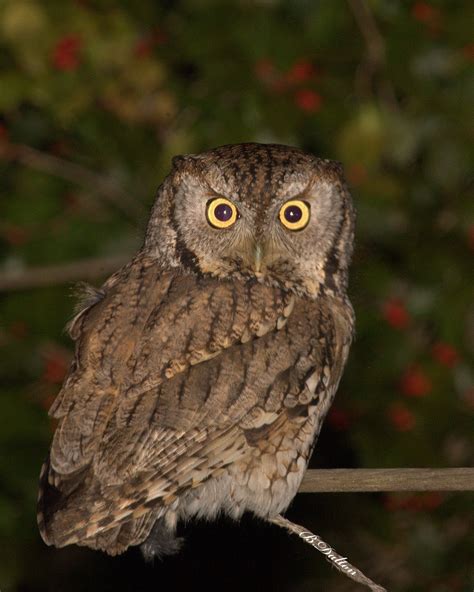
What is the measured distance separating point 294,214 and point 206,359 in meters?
0.40

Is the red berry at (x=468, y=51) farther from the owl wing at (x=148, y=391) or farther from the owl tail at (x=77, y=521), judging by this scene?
the owl tail at (x=77, y=521)

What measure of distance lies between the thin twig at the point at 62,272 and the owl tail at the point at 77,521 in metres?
1.59

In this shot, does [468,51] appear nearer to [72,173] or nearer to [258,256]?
[72,173]

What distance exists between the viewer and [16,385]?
390cm

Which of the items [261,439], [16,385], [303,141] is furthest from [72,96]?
[261,439]

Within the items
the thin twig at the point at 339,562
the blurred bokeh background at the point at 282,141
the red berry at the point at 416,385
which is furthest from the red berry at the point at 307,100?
the thin twig at the point at 339,562

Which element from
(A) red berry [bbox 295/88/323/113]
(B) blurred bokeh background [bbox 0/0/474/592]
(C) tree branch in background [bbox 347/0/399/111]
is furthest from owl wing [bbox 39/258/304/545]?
(C) tree branch in background [bbox 347/0/399/111]

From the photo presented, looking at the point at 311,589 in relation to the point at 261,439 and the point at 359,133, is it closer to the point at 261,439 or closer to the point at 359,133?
the point at 359,133

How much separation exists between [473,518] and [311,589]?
0.76m

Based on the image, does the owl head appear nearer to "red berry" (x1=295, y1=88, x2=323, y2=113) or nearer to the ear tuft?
the ear tuft

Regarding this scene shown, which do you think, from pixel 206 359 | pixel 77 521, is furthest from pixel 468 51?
pixel 77 521

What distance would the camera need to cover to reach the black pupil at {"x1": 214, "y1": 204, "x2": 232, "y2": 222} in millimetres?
2205

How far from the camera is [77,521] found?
1.95m

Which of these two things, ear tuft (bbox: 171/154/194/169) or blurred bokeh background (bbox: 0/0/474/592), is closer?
ear tuft (bbox: 171/154/194/169)
